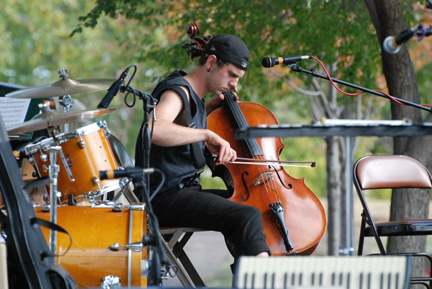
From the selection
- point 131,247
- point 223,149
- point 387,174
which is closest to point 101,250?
point 131,247

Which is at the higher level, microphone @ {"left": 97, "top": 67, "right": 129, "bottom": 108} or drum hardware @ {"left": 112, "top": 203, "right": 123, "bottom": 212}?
microphone @ {"left": 97, "top": 67, "right": 129, "bottom": 108}

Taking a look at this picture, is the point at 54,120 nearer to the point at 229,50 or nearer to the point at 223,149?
the point at 223,149

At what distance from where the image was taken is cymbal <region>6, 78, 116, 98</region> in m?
3.45

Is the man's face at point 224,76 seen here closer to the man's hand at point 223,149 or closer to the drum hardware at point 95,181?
the man's hand at point 223,149

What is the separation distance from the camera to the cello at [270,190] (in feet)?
11.1

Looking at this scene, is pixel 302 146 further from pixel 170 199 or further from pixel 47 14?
pixel 170 199

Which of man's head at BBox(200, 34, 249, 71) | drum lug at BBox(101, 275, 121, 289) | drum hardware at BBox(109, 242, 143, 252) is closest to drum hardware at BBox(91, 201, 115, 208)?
drum hardware at BBox(109, 242, 143, 252)

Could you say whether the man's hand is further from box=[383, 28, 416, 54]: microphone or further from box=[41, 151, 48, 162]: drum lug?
box=[383, 28, 416, 54]: microphone

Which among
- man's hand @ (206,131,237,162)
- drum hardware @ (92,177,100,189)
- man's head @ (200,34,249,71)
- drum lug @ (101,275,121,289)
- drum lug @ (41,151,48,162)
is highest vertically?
man's head @ (200,34,249,71)

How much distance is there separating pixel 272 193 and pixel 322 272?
59.6 inches

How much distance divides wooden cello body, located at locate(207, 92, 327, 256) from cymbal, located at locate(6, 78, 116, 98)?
741 mm

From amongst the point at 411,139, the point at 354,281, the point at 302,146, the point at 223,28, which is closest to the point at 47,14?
the point at 302,146

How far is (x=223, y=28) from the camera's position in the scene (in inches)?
228

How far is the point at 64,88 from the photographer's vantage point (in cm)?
352
